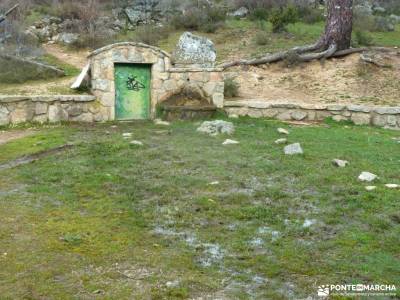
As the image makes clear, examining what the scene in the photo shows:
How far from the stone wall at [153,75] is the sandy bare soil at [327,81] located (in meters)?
1.36

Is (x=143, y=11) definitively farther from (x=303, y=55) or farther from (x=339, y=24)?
(x=339, y=24)

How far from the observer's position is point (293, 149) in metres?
7.74

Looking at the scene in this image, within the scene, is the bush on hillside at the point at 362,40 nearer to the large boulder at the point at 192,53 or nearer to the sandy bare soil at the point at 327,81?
the sandy bare soil at the point at 327,81

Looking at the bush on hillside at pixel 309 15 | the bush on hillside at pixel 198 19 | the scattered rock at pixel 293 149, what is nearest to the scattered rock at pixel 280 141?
the scattered rock at pixel 293 149

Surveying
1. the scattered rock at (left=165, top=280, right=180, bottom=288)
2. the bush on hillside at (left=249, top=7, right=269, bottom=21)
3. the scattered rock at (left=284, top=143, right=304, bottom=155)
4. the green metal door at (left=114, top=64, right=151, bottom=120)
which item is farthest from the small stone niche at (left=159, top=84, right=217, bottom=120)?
the bush on hillside at (left=249, top=7, right=269, bottom=21)

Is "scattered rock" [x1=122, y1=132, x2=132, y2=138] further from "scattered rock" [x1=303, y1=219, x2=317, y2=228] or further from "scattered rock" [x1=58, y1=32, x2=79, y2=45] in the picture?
"scattered rock" [x1=58, y1=32, x2=79, y2=45]

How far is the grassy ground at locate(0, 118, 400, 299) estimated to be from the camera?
3756 millimetres

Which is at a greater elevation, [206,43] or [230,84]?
[206,43]

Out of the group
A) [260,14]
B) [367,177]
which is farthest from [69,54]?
[367,177]

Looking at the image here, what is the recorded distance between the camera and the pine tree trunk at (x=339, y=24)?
14.3 metres

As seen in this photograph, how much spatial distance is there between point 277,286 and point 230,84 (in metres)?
9.29

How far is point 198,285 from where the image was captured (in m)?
3.70

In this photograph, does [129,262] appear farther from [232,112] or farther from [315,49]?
[315,49]

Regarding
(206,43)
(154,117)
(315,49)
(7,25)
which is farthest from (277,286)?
(7,25)
